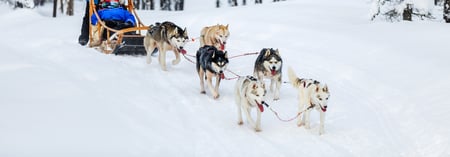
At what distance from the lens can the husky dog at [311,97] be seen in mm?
5352

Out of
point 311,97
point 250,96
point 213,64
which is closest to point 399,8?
point 213,64

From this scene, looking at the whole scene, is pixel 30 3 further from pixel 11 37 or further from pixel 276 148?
pixel 276 148

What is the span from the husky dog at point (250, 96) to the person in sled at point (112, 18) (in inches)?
191

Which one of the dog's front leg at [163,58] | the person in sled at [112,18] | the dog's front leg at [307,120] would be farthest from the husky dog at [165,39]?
the dog's front leg at [307,120]

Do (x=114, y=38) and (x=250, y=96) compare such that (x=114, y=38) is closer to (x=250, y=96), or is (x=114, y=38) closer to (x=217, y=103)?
(x=217, y=103)

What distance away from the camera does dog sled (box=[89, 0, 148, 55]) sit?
9.48m

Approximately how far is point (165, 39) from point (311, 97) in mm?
3738

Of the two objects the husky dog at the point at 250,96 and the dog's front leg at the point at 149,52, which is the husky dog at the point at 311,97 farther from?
the dog's front leg at the point at 149,52

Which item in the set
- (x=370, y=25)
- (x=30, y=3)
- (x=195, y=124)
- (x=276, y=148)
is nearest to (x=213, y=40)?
(x=195, y=124)

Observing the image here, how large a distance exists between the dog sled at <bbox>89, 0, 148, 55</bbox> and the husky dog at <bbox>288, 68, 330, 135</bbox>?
168 inches

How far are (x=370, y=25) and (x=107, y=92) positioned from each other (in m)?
8.64

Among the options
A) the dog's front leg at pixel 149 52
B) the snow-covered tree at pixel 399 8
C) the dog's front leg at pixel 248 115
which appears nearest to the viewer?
the dog's front leg at pixel 248 115

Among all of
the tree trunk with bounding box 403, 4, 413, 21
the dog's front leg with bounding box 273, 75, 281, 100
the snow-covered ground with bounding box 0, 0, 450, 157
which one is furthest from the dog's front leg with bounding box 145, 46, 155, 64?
the tree trunk with bounding box 403, 4, 413, 21

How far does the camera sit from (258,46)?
1147 centimetres
